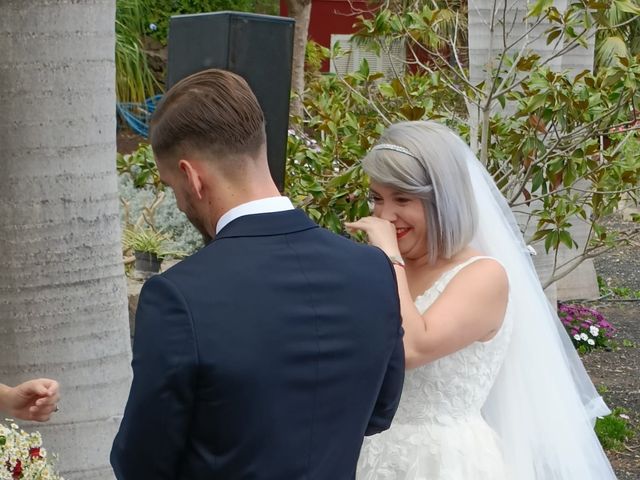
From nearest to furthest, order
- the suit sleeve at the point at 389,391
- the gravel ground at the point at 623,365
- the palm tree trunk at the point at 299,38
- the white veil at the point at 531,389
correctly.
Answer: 1. the suit sleeve at the point at 389,391
2. the white veil at the point at 531,389
3. the gravel ground at the point at 623,365
4. the palm tree trunk at the point at 299,38

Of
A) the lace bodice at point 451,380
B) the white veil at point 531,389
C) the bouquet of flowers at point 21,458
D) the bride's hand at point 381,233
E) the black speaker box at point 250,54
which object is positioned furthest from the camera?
the black speaker box at point 250,54

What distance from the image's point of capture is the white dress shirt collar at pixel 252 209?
205 cm

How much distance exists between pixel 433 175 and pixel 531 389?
2.72 feet

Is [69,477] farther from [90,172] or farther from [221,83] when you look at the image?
[221,83]

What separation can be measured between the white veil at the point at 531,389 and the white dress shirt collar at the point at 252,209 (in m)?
1.29

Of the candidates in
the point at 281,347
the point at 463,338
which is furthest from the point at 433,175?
the point at 281,347

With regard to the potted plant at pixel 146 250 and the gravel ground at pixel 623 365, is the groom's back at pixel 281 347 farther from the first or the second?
the potted plant at pixel 146 250

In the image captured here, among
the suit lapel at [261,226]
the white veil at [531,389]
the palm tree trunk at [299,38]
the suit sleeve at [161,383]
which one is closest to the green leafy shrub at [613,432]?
the white veil at [531,389]

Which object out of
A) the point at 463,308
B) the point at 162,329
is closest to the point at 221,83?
the point at 162,329

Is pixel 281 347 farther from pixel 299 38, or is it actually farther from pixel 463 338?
pixel 299 38

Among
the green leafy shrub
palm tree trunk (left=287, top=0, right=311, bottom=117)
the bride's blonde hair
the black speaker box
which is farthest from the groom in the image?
palm tree trunk (left=287, top=0, right=311, bottom=117)

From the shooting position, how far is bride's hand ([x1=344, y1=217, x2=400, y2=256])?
2855mm

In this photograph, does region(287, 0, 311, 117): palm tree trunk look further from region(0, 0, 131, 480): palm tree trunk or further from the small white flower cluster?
region(0, 0, 131, 480): palm tree trunk

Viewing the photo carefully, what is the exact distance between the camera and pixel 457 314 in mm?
2844
